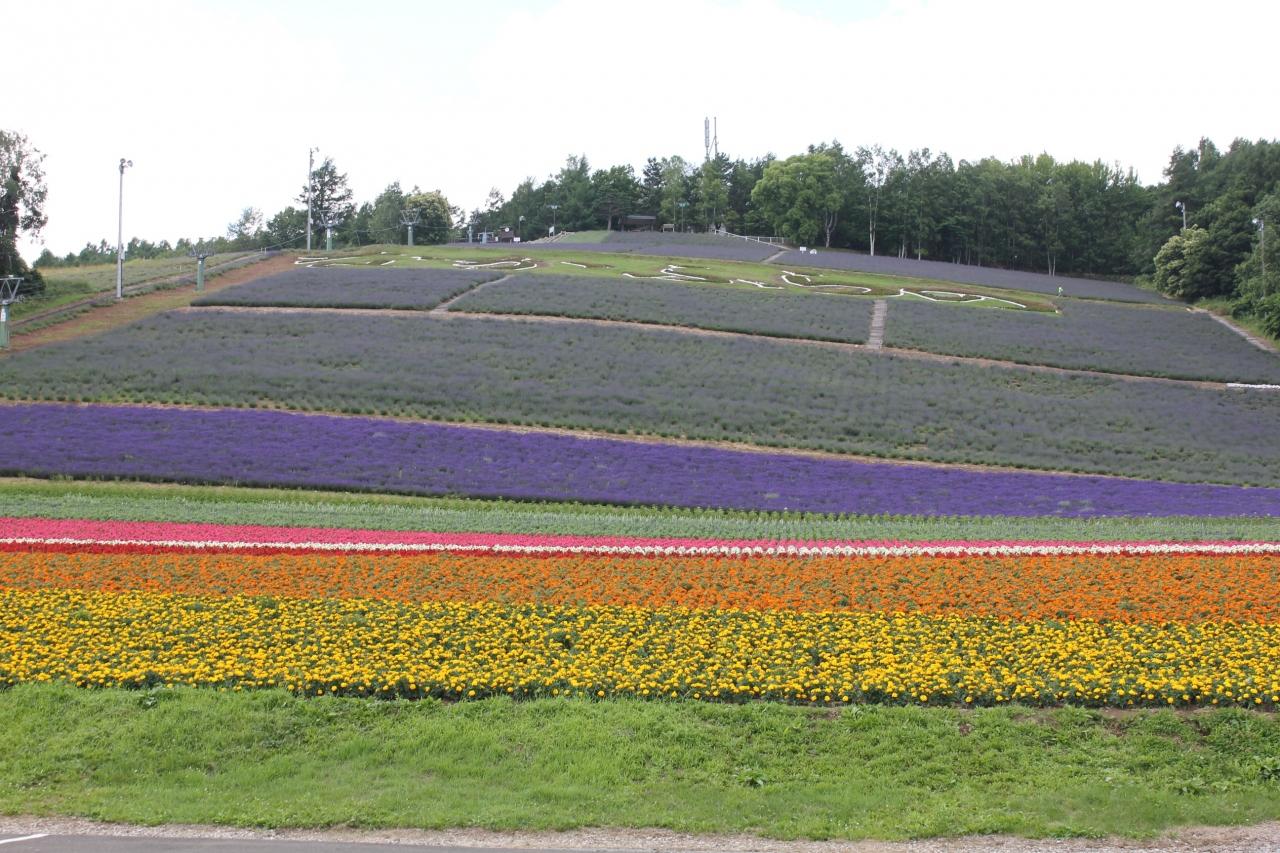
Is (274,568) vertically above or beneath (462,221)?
beneath

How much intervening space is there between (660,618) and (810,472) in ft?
67.7

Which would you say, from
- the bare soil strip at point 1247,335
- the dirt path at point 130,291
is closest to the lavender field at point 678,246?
the dirt path at point 130,291

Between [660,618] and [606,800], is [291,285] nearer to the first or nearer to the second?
[660,618]

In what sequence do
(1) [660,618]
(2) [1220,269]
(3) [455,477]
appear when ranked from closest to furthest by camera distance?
(1) [660,618]
(3) [455,477]
(2) [1220,269]

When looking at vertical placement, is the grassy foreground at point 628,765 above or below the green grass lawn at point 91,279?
below

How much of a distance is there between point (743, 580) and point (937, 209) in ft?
375

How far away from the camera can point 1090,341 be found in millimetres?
63781

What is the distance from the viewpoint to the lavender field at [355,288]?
64750mm

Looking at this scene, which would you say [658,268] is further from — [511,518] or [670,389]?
[511,518]

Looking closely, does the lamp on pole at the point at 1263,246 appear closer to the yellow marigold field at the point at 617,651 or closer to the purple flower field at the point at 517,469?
the purple flower field at the point at 517,469

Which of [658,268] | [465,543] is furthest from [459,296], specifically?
[465,543]

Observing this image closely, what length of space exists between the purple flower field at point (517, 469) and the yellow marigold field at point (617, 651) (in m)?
15.1

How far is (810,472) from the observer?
121ft

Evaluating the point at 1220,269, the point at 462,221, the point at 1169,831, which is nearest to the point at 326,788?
the point at 1169,831
